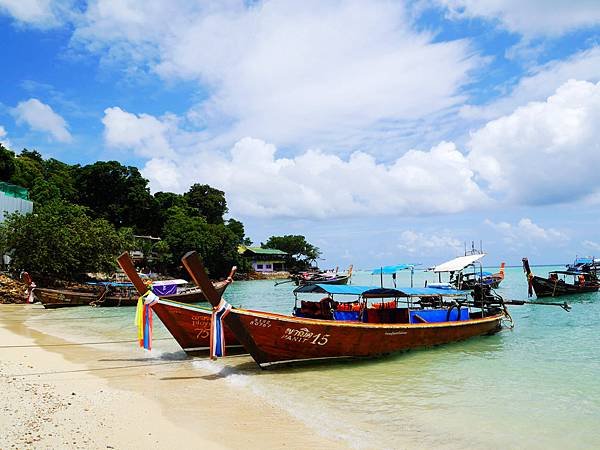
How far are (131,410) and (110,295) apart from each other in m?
23.7

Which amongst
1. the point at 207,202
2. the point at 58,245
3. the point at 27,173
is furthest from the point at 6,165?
the point at 207,202

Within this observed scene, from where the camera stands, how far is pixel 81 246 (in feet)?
111

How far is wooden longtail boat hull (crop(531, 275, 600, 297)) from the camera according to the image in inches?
1299

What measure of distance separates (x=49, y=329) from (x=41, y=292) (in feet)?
30.6

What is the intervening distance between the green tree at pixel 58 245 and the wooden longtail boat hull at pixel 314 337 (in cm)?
2540

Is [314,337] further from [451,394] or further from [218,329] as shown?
[451,394]

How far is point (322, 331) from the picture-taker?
37.7 feet

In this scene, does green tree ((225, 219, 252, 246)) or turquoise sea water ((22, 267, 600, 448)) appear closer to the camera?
turquoise sea water ((22, 267, 600, 448))

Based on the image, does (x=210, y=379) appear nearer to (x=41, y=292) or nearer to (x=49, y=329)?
(x=49, y=329)

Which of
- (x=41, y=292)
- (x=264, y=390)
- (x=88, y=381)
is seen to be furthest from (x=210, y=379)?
(x=41, y=292)

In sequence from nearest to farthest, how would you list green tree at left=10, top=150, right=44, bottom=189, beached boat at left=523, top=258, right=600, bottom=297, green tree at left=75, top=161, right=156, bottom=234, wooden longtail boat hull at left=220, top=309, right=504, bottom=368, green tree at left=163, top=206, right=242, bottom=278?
wooden longtail boat hull at left=220, top=309, right=504, bottom=368, beached boat at left=523, top=258, right=600, bottom=297, green tree at left=10, top=150, right=44, bottom=189, green tree at left=163, top=206, right=242, bottom=278, green tree at left=75, top=161, right=156, bottom=234

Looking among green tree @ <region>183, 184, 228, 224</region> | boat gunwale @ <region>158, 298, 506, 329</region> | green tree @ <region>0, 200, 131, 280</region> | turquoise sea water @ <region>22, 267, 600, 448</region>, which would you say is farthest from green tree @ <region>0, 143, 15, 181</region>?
boat gunwale @ <region>158, 298, 506, 329</region>

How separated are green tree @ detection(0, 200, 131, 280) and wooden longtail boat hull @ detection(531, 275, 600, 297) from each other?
1187 inches

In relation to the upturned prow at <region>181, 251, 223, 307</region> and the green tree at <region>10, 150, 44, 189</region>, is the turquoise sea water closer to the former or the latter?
the upturned prow at <region>181, 251, 223, 307</region>
